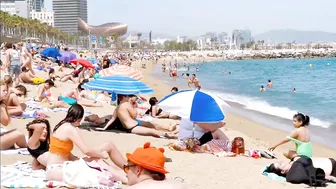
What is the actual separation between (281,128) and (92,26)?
14472 cm

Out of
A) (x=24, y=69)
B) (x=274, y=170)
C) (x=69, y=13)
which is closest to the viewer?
(x=274, y=170)

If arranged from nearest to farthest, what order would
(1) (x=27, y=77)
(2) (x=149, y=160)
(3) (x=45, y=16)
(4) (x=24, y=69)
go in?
(2) (x=149, y=160) → (4) (x=24, y=69) → (1) (x=27, y=77) → (3) (x=45, y=16)

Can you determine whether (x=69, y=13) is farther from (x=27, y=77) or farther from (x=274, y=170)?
(x=274, y=170)

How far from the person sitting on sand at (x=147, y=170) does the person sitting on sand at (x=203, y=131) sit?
4507 millimetres

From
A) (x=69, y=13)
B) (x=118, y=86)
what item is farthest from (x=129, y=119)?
(x=69, y=13)

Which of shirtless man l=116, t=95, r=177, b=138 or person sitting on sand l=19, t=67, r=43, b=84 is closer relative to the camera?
shirtless man l=116, t=95, r=177, b=138

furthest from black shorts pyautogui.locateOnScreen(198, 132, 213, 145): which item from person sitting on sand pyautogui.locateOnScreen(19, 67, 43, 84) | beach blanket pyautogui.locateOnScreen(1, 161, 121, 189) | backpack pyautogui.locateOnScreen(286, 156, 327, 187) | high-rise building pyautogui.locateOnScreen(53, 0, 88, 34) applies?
high-rise building pyautogui.locateOnScreen(53, 0, 88, 34)

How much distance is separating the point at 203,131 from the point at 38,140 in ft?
10.6

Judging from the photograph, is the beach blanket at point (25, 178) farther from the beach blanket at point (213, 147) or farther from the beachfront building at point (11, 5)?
the beach blanket at point (213, 147)

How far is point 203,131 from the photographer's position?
26.1 ft

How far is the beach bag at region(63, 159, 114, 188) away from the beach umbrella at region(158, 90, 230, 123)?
3008 millimetres

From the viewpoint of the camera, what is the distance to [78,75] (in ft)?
61.6

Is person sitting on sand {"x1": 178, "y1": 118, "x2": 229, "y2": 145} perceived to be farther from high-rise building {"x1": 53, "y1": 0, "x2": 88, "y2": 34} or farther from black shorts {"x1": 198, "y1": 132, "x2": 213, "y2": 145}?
high-rise building {"x1": 53, "y1": 0, "x2": 88, "y2": 34}

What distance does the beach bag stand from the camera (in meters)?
4.88
